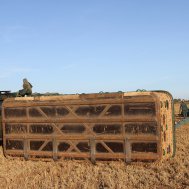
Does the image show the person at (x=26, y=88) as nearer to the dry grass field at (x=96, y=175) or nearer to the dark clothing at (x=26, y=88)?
the dark clothing at (x=26, y=88)

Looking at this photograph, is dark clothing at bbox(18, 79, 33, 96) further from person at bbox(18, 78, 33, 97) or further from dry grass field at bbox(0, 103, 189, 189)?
dry grass field at bbox(0, 103, 189, 189)

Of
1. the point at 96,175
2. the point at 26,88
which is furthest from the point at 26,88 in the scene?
the point at 96,175

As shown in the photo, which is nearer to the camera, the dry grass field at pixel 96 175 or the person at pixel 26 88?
the dry grass field at pixel 96 175

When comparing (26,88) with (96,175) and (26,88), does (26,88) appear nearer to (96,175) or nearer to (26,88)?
(26,88)

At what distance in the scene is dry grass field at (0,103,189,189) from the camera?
846cm

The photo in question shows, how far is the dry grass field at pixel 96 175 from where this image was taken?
8.46m

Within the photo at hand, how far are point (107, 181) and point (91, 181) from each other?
0.42m

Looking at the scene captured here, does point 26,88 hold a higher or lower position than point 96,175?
higher

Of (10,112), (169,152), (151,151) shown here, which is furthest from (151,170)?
(10,112)

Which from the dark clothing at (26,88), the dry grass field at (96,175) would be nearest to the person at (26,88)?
the dark clothing at (26,88)

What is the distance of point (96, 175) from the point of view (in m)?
9.05

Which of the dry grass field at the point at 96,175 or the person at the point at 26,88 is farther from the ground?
the person at the point at 26,88

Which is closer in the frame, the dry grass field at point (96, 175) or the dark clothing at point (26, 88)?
the dry grass field at point (96, 175)

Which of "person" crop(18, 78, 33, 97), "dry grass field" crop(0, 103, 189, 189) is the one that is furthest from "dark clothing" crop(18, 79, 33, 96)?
"dry grass field" crop(0, 103, 189, 189)
